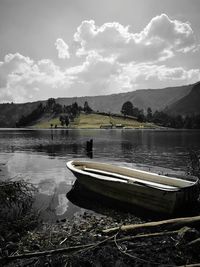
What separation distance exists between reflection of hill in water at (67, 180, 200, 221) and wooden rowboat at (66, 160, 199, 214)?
1.02 ft

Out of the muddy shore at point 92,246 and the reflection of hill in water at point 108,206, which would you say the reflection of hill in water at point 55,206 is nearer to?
the reflection of hill in water at point 108,206

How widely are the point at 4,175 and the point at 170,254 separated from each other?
1922 cm

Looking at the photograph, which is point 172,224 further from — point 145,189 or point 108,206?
point 108,206

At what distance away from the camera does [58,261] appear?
7.92 m

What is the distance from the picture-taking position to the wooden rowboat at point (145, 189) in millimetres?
12352

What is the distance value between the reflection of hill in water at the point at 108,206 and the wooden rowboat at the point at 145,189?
312 millimetres

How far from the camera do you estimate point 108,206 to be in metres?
14.6

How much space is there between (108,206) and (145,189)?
277 cm

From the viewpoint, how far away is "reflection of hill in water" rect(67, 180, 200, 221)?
13.0m

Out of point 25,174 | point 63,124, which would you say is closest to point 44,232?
point 25,174

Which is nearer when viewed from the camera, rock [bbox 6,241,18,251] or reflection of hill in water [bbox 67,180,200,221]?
rock [bbox 6,241,18,251]

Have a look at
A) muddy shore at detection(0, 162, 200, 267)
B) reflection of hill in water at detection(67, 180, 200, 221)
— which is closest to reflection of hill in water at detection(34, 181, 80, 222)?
reflection of hill in water at detection(67, 180, 200, 221)

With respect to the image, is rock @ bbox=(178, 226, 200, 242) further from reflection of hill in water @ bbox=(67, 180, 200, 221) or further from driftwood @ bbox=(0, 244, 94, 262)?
reflection of hill in water @ bbox=(67, 180, 200, 221)

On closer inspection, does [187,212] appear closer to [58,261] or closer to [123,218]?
[123,218]
